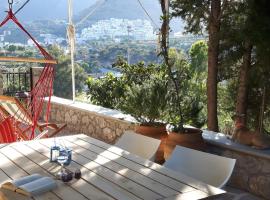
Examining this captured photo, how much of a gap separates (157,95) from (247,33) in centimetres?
164

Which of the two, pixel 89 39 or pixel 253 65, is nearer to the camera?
pixel 253 65

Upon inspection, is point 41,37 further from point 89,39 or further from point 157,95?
point 157,95

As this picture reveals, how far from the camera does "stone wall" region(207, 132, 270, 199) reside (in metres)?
3.14

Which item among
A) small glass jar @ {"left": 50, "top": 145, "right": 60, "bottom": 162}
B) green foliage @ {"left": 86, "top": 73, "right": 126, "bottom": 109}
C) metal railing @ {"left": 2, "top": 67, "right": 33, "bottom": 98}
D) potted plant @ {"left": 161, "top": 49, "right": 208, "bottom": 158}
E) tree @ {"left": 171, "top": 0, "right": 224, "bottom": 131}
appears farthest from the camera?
metal railing @ {"left": 2, "top": 67, "right": 33, "bottom": 98}

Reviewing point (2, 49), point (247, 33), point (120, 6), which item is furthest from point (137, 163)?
point (120, 6)

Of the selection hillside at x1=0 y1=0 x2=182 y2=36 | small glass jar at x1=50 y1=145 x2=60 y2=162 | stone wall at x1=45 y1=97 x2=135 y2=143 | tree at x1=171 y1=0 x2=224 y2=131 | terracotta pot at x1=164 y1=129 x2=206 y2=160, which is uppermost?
hillside at x1=0 y1=0 x2=182 y2=36

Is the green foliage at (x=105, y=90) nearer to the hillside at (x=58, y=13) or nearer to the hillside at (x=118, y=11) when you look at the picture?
the hillside at (x=58, y=13)

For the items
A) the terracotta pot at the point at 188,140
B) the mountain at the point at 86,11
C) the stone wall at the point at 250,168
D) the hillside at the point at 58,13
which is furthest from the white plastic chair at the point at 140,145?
the mountain at the point at 86,11

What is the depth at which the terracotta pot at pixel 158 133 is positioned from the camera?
3951 millimetres

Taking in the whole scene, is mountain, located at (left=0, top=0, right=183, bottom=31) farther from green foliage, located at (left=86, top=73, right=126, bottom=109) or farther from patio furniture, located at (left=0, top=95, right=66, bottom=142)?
patio furniture, located at (left=0, top=95, right=66, bottom=142)

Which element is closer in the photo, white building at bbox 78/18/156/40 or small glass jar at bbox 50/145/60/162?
small glass jar at bbox 50/145/60/162

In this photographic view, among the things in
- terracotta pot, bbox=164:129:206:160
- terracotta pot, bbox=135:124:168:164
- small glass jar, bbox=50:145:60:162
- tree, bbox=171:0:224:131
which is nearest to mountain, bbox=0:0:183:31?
tree, bbox=171:0:224:131

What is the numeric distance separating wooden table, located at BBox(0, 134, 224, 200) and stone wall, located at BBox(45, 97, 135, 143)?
1.80 m

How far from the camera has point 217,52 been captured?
241 inches
